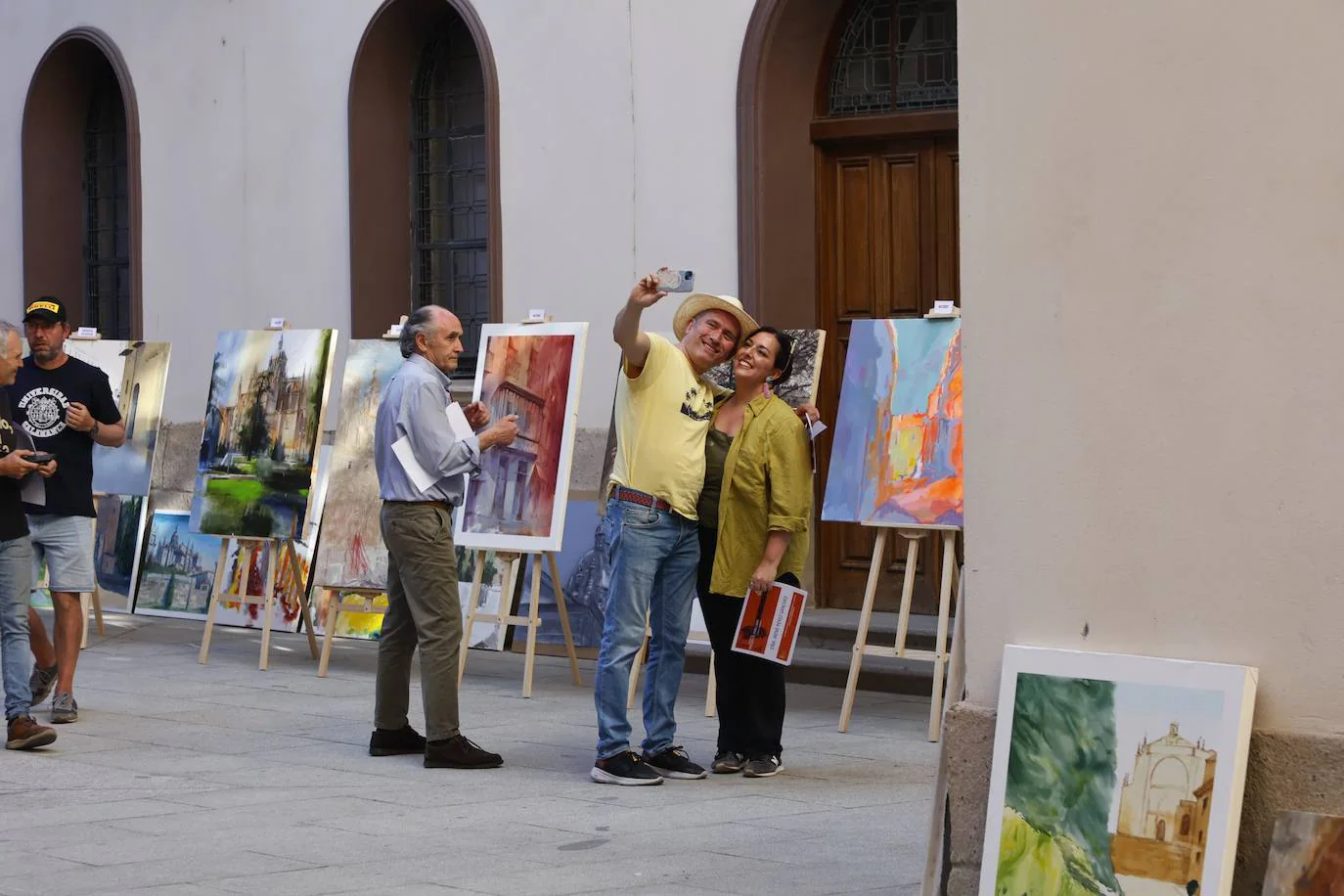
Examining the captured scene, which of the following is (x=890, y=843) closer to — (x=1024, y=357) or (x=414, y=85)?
(x=1024, y=357)

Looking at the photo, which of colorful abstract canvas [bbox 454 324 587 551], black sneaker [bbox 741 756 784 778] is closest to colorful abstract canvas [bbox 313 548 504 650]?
colorful abstract canvas [bbox 454 324 587 551]

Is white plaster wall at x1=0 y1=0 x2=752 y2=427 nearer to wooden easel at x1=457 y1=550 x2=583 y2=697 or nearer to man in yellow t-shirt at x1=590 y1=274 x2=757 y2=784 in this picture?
wooden easel at x1=457 y1=550 x2=583 y2=697

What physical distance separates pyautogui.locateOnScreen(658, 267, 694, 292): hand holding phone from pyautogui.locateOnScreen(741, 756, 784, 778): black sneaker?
185cm

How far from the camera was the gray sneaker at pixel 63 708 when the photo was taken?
8648mm

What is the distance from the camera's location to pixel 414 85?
1322 centimetres

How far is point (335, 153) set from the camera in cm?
1308

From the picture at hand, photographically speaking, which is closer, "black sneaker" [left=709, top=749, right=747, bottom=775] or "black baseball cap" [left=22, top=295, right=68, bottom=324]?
"black sneaker" [left=709, top=749, right=747, bottom=775]

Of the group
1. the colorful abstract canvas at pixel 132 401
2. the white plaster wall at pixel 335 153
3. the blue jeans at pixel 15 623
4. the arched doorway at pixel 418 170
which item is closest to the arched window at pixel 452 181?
the arched doorway at pixel 418 170

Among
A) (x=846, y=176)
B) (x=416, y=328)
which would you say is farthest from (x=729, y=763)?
(x=846, y=176)

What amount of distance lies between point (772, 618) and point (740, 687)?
1.29ft

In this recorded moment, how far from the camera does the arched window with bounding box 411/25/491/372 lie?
511 inches

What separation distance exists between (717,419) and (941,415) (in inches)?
64.8

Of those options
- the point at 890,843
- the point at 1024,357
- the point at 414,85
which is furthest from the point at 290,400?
the point at 1024,357

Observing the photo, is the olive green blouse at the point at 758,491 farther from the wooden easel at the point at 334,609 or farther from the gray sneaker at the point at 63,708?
the wooden easel at the point at 334,609
